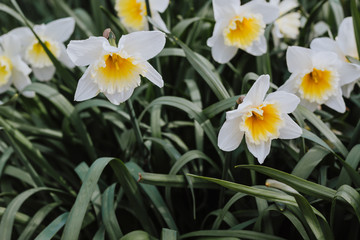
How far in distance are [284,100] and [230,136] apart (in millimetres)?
219

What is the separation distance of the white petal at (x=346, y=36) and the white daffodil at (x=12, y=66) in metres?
1.49

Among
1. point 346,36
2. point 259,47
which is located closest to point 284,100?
point 259,47

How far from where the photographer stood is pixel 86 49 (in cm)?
128

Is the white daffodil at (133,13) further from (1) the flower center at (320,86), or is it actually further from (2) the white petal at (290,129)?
(2) the white petal at (290,129)

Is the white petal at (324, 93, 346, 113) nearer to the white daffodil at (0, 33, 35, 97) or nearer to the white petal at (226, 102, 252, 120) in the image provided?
the white petal at (226, 102, 252, 120)

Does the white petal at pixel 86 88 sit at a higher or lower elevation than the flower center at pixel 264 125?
higher

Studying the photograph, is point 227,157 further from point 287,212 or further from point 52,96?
point 52,96

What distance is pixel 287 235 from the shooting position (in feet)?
5.62

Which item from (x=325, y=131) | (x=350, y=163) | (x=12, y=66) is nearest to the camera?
(x=350, y=163)

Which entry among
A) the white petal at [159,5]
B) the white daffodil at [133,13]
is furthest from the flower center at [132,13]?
the white petal at [159,5]

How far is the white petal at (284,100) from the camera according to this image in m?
1.29

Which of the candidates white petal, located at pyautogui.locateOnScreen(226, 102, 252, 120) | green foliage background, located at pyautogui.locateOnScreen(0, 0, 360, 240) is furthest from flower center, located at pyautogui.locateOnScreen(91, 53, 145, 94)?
white petal, located at pyautogui.locateOnScreen(226, 102, 252, 120)

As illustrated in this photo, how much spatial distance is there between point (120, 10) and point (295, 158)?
1.13m

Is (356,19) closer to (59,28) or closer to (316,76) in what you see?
(316,76)
